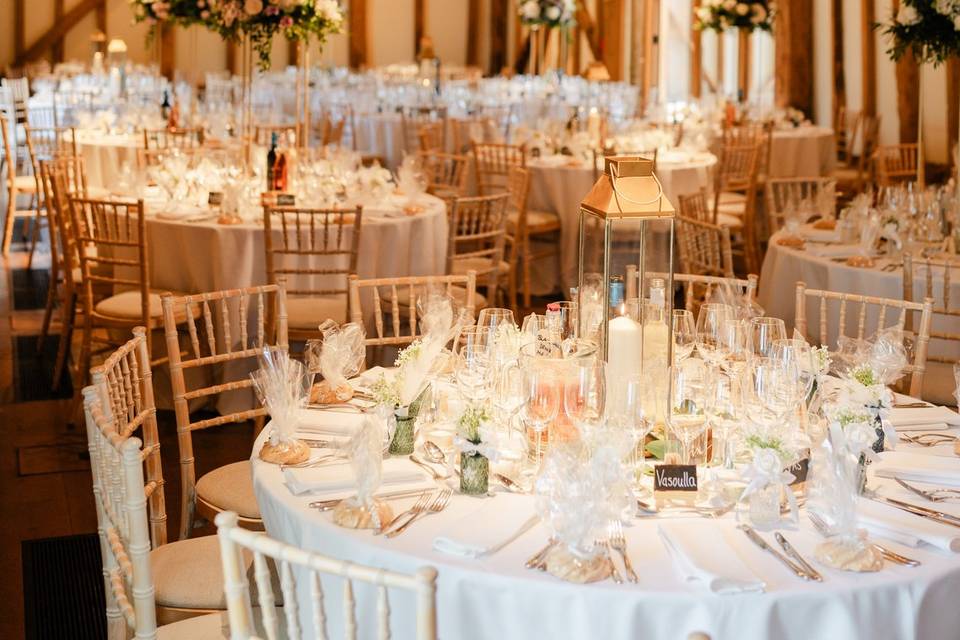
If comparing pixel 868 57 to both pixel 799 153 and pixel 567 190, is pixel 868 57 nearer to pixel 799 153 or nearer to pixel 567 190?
pixel 799 153

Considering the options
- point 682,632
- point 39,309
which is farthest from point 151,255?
point 682,632

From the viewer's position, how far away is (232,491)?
3324mm

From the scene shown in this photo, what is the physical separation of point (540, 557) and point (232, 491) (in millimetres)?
1349

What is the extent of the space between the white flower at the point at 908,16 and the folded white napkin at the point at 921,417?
4.03m

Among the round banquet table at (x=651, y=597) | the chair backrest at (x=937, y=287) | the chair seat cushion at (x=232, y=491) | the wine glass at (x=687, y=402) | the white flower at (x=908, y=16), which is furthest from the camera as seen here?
the white flower at (x=908, y=16)

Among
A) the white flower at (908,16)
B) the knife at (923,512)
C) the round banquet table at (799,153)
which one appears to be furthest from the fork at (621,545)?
the round banquet table at (799,153)

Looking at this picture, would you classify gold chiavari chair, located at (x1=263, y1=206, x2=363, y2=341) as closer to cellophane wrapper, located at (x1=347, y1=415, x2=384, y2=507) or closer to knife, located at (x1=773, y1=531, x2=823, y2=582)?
cellophane wrapper, located at (x1=347, y1=415, x2=384, y2=507)

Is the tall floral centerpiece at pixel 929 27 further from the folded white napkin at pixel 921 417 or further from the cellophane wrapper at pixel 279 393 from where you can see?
the cellophane wrapper at pixel 279 393

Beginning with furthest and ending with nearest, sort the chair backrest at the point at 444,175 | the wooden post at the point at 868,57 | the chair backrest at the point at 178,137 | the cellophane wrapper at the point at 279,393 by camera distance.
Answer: the wooden post at the point at 868,57
the chair backrest at the point at 178,137
the chair backrest at the point at 444,175
the cellophane wrapper at the point at 279,393

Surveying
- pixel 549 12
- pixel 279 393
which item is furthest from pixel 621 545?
pixel 549 12

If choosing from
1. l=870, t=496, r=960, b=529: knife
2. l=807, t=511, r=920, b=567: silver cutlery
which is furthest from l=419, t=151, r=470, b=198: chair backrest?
l=807, t=511, r=920, b=567: silver cutlery

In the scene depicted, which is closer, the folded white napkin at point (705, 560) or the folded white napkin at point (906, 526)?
the folded white napkin at point (705, 560)

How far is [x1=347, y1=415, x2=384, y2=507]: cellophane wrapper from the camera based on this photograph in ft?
7.62

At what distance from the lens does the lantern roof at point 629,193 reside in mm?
2611
